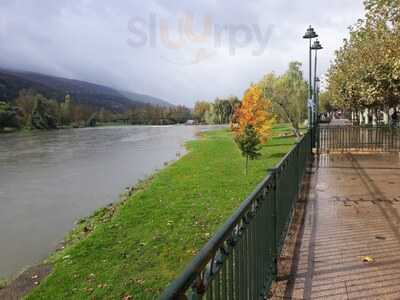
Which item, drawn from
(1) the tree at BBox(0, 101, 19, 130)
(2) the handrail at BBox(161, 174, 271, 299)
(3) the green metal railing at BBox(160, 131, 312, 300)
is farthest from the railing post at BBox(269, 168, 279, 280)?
(1) the tree at BBox(0, 101, 19, 130)

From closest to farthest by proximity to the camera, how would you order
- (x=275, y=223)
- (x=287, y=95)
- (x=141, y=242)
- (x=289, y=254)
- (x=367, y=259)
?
1. (x=275, y=223)
2. (x=367, y=259)
3. (x=289, y=254)
4. (x=141, y=242)
5. (x=287, y=95)

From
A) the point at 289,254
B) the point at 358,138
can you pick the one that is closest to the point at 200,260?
the point at 289,254

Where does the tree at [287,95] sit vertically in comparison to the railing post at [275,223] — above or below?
above

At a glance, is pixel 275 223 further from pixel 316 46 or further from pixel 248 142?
pixel 316 46

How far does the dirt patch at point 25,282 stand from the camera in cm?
599

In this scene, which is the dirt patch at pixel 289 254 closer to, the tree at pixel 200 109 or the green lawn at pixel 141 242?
the green lawn at pixel 141 242

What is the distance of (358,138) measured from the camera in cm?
1557

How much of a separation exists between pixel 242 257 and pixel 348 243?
9.04ft

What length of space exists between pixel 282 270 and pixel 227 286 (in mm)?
2000

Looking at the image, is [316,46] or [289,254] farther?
[316,46]

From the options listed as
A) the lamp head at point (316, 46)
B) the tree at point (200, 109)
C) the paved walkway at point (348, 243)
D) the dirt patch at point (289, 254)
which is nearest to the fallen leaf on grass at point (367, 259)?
the paved walkway at point (348, 243)

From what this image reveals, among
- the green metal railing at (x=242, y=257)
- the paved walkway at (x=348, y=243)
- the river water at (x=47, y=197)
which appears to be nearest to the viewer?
the green metal railing at (x=242, y=257)

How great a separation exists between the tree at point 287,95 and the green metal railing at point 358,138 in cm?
1632

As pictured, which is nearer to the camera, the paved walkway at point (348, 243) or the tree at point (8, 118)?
the paved walkway at point (348, 243)
